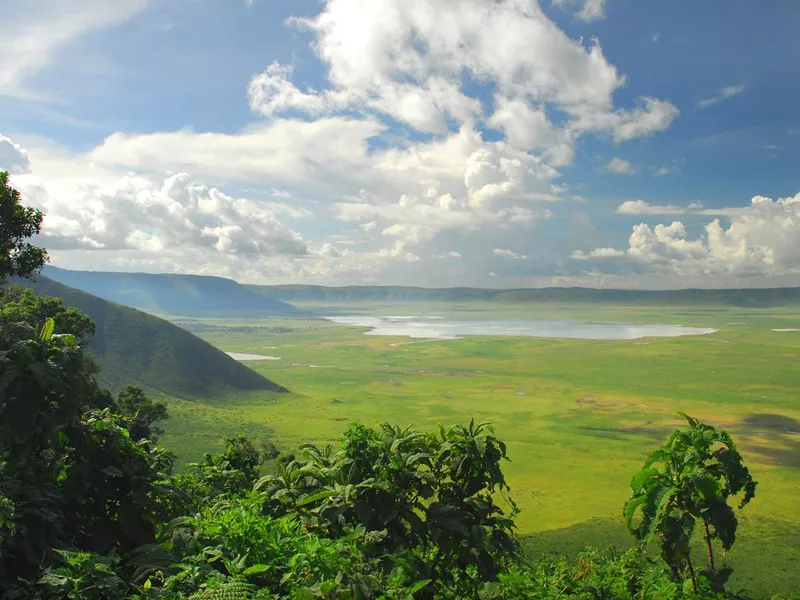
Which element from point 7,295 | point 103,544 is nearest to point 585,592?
point 103,544

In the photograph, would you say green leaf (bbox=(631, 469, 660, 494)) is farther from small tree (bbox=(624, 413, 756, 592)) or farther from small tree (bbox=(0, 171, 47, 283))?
small tree (bbox=(0, 171, 47, 283))

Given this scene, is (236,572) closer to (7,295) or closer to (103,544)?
(103,544)

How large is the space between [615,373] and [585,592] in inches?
7078

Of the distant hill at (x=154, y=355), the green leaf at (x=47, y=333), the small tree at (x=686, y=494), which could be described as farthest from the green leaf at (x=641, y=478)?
the distant hill at (x=154, y=355)

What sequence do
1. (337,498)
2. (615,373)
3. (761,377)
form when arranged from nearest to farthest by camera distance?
1. (337,498)
2. (761,377)
3. (615,373)

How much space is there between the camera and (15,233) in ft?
101

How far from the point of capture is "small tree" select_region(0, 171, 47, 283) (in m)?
29.8

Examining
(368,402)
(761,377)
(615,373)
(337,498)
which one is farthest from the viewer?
(615,373)

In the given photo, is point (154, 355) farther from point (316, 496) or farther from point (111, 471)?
point (316, 496)

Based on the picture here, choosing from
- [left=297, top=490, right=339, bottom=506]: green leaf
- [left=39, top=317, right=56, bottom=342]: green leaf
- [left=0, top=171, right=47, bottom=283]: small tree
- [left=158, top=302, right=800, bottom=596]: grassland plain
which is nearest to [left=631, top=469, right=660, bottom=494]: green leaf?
[left=297, top=490, right=339, bottom=506]: green leaf

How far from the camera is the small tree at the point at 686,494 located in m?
6.98

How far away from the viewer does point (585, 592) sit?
6.64 m

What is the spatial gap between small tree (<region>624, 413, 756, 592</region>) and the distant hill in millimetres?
116508

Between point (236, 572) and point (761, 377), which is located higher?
point (236, 572)
